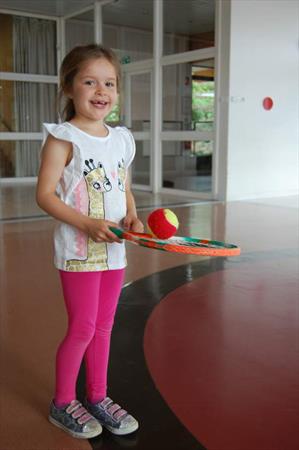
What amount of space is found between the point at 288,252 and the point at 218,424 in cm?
302

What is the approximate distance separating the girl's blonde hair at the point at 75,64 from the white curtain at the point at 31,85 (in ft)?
34.0

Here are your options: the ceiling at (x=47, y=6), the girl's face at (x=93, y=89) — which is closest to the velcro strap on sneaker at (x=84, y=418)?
the girl's face at (x=93, y=89)

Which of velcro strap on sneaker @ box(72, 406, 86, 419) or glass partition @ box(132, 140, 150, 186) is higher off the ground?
glass partition @ box(132, 140, 150, 186)

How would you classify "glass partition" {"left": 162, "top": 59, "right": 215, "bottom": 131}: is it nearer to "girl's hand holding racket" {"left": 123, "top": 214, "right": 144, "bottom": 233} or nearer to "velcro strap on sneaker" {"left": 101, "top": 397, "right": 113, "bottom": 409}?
"girl's hand holding racket" {"left": 123, "top": 214, "right": 144, "bottom": 233}

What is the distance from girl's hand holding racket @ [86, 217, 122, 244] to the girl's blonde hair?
1.34 ft

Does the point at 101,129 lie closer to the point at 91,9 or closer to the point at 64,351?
the point at 64,351

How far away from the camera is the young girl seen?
167cm

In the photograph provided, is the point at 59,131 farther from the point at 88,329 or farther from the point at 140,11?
the point at 140,11

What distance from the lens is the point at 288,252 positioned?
15.3 feet

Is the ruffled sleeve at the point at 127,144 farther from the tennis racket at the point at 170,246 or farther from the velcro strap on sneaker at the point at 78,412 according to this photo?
the velcro strap on sneaker at the point at 78,412

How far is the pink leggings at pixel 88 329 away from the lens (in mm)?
1722

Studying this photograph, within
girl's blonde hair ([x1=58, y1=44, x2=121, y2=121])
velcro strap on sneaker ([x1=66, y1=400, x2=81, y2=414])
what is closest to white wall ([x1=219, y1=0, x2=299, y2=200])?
girl's blonde hair ([x1=58, y1=44, x2=121, y2=121])

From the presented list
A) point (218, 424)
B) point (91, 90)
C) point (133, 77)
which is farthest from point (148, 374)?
point (133, 77)

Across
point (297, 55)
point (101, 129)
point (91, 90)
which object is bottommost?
point (101, 129)
